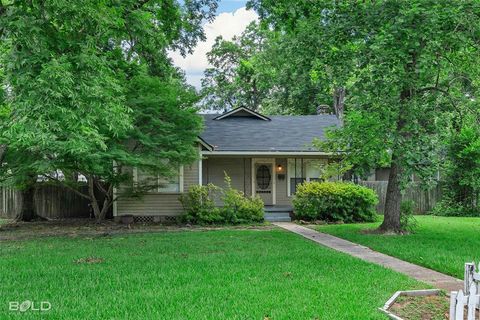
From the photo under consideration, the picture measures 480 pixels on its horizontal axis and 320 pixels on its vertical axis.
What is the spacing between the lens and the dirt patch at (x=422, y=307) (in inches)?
185

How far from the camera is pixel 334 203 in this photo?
608 inches

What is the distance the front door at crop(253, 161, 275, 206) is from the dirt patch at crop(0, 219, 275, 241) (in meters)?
3.85

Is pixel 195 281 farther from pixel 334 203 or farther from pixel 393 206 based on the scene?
pixel 334 203

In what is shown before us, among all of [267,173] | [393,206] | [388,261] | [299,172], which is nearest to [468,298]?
[388,261]

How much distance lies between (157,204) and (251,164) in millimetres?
4358

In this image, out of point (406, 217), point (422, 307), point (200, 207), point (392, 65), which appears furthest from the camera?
point (200, 207)

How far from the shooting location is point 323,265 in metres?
7.24

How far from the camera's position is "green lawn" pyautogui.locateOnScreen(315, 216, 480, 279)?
771 cm

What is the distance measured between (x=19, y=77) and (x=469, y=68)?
35.3ft

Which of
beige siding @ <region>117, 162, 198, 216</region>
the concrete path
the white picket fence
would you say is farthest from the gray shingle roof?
the white picket fence

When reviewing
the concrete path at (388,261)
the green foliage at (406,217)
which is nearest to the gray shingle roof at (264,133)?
the green foliage at (406,217)

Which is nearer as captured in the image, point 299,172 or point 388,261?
point 388,261

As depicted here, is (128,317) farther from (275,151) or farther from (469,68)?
(275,151)

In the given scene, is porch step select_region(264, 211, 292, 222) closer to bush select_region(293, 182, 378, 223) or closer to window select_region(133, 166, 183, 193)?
bush select_region(293, 182, 378, 223)
